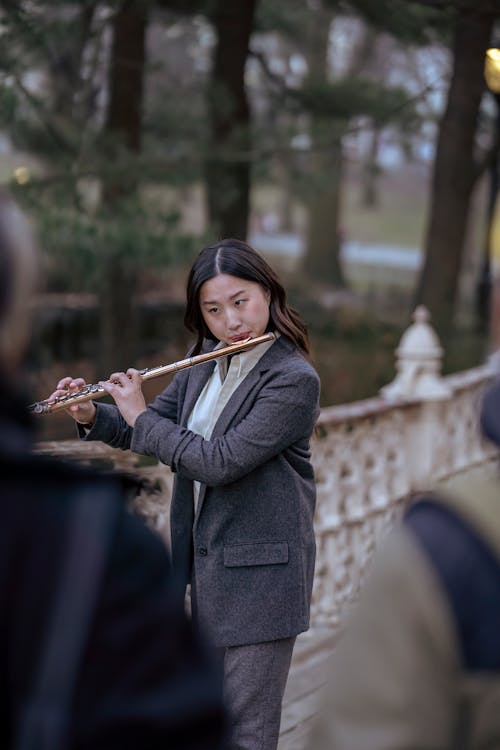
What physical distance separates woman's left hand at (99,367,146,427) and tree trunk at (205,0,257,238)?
301 inches

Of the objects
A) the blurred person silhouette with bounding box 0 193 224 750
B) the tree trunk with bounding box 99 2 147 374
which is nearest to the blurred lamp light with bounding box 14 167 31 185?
the tree trunk with bounding box 99 2 147 374

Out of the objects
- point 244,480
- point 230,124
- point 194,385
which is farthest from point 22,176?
point 244,480

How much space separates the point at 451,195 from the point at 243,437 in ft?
31.8

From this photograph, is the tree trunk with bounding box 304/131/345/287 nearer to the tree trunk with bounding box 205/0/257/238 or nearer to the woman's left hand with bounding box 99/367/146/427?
the tree trunk with bounding box 205/0/257/238

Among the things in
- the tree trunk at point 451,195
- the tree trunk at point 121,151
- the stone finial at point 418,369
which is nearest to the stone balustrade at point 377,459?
the stone finial at point 418,369

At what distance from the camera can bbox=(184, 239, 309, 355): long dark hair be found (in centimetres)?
322

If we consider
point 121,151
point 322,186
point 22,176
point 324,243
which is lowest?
point 22,176

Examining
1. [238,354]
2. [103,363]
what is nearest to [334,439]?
[238,354]

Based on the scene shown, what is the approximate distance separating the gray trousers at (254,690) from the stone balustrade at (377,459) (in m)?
1.47

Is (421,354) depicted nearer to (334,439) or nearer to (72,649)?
(334,439)

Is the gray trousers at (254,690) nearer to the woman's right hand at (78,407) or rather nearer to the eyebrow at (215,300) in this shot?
the woman's right hand at (78,407)

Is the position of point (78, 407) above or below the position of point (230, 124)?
below

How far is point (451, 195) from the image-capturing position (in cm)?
1234

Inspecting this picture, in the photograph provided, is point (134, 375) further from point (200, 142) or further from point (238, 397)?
point (200, 142)
